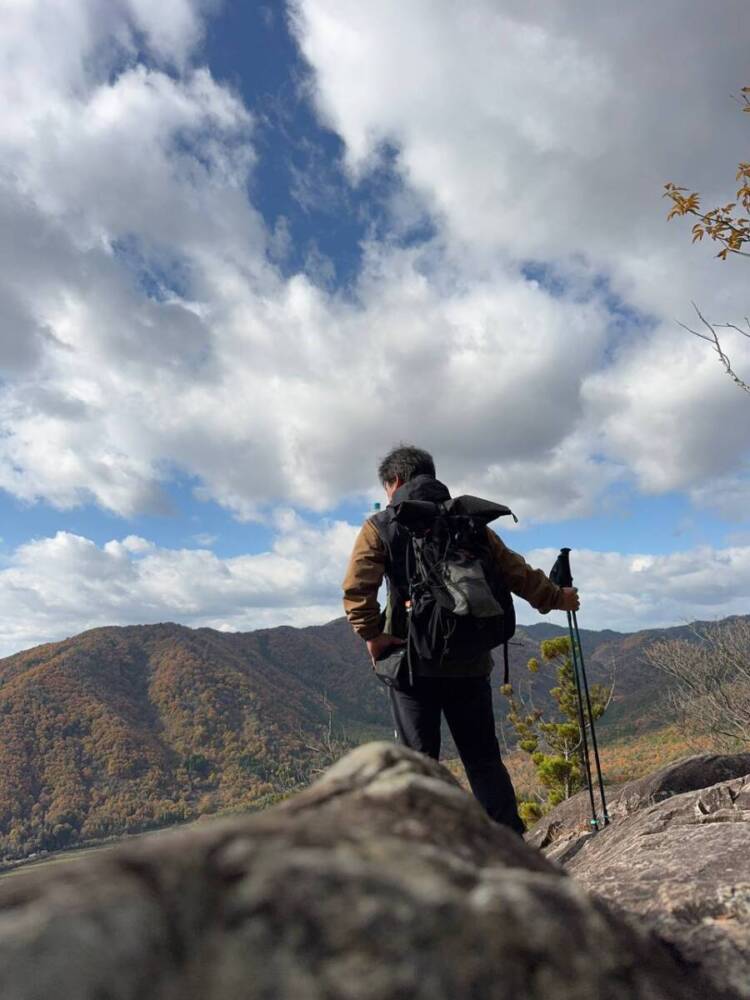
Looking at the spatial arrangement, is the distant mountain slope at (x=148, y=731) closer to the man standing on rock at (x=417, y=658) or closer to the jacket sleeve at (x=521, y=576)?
the jacket sleeve at (x=521, y=576)

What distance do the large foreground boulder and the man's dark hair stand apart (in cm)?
371

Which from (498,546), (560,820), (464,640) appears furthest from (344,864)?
(560,820)

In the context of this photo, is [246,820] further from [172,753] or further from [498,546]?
[172,753]

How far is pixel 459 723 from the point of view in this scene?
4.38 m

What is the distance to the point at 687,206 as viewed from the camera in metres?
5.98

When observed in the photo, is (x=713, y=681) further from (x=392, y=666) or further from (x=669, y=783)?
(x=392, y=666)

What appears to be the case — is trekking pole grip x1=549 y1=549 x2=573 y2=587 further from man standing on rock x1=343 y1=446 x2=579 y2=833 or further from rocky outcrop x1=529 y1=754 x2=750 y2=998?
rocky outcrop x1=529 y1=754 x2=750 y2=998

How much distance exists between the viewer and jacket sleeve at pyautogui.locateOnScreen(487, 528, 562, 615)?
496cm

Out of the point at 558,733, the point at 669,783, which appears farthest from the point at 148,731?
the point at 669,783

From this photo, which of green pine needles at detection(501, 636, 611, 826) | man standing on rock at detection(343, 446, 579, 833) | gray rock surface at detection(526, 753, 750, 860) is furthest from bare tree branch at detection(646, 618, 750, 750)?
man standing on rock at detection(343, 446, 579, 833)

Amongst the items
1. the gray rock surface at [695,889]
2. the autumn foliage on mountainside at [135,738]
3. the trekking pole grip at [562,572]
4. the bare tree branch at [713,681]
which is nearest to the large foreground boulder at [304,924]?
the gray rock surface at [695,889]

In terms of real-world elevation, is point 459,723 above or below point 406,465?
below

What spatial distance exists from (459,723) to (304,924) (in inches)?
136

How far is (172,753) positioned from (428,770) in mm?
154534
